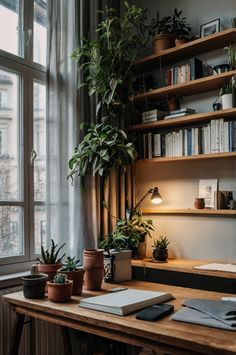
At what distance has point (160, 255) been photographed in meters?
2.96

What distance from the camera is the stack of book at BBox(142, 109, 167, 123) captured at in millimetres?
3191

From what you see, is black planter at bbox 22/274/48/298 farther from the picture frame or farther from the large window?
the picture frame

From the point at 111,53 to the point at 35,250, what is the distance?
162cm

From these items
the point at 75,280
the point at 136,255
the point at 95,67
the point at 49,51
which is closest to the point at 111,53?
the point at 95,67

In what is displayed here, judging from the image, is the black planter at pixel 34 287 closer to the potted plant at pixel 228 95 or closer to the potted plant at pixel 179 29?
the potted plant at pixel 228 95

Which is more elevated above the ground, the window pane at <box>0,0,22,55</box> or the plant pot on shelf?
the window pane at <box>0,0,22,55</box>

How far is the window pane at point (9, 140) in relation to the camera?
8.73 ft

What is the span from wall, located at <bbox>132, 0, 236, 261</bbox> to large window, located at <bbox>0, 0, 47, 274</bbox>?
1.05 metres

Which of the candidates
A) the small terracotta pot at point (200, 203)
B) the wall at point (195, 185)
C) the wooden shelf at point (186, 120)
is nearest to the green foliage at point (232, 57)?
the wall at point (195, 185)

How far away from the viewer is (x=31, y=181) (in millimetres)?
2797

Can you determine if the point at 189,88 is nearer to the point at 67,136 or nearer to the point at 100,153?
the point at 100,153

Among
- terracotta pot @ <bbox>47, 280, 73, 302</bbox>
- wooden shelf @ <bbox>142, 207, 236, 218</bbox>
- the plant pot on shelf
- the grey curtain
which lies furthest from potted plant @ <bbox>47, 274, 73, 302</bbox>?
wooden shelf @ <bbox>142, 207, 236, 218</bbox>

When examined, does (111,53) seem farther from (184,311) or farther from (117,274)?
(184,311)

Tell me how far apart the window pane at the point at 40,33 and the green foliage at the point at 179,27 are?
104cm
